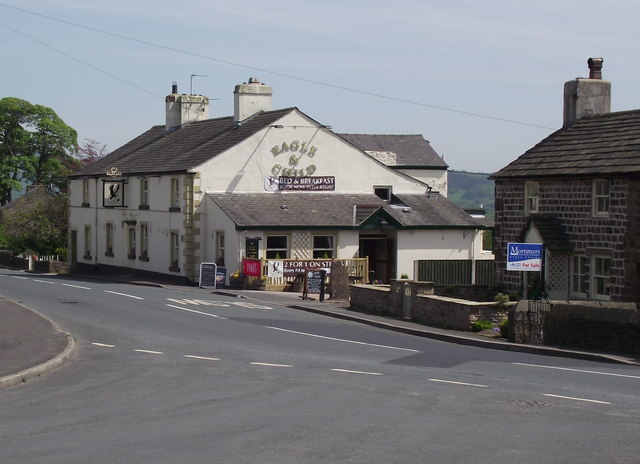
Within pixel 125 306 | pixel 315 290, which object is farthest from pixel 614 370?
pixel 315 290

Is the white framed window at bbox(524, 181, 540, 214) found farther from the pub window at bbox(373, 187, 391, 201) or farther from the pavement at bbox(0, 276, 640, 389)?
the pub window at bbox(373, 187, 391, 201)

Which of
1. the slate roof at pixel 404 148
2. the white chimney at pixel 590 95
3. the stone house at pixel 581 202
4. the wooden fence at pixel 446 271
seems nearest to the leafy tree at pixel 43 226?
the slate roof at pixel 404 148

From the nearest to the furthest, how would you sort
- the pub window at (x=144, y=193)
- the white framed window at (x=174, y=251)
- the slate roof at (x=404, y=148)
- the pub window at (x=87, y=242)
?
1. the white framed window at (x=174, y=251)
2. the pub window at (x=144, y=193)
3. the pub window at (x=87, y=242)
4. the slate roof at (x=404, y=148)

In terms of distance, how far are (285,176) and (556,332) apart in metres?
24.7

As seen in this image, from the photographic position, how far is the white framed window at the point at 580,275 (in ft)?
102

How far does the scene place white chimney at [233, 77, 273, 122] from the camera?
5009 cm

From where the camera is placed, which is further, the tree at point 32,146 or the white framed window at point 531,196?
the tree at point 32,146

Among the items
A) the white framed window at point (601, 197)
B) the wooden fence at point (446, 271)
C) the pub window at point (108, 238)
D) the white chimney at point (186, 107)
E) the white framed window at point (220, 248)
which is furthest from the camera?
the white chimney at point (186, 107)

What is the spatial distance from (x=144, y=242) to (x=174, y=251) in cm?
437

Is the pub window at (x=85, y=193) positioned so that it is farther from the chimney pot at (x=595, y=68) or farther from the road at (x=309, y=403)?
the road at (x=309, y=403)

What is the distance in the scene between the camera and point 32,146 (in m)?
86.8

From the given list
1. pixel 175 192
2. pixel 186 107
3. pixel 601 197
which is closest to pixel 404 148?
pixel 186 107

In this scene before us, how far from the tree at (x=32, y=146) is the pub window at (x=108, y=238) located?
103 feet

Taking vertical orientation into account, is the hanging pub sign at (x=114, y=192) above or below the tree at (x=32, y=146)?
below
